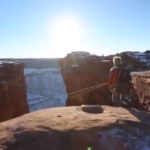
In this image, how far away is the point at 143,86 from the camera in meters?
8.70

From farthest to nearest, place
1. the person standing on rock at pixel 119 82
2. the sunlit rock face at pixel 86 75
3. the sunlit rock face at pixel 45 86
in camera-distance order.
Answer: the sunlit rock face at pixel 45 86 → the sunlit rock face at pixel 86 75 → the person standing on rock at pixel 119 82

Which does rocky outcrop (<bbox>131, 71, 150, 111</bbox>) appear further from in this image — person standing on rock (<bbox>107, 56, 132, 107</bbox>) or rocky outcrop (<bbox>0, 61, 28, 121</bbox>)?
rocky outcrop (<bbox>0, 61, 28, 121</bbox>)

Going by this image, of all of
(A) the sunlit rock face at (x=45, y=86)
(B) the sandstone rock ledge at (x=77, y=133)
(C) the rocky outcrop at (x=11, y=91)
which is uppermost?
(B) the sandstone rock ledge at (x=77, y=133)

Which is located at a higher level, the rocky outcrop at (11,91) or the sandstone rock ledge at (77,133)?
the sandstone rock ledge at (77,133)

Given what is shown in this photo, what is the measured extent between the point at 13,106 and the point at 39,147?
13172 millimetres

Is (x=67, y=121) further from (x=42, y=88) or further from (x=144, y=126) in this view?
(x=42, y=88)

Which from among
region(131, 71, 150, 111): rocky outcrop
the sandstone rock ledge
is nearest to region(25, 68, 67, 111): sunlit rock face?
region(131, 71, 150, 111): rocky outcrop

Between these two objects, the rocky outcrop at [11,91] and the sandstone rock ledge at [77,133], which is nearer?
the sandstone rock ledge at [77,133]

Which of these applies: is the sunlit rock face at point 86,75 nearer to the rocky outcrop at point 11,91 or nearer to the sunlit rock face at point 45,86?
the rocky outcrop at point 11,91

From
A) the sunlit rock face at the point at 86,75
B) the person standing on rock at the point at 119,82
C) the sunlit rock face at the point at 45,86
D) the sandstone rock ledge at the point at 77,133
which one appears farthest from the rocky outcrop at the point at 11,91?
the sunlit rock face at the point at 45,86

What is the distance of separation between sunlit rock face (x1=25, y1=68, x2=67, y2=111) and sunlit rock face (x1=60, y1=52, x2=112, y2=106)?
2269 inches

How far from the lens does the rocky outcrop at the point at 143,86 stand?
842 centimetres

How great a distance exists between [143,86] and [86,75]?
989cm

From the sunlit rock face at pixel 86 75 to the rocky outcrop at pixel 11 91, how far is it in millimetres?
2910
